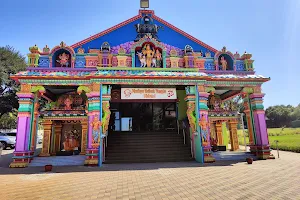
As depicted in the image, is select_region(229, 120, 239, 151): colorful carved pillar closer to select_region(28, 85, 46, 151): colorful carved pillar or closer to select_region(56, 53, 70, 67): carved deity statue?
select_region(56, 53, 70, 67): carved deity statue

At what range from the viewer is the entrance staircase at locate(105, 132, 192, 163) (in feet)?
→ 37.1

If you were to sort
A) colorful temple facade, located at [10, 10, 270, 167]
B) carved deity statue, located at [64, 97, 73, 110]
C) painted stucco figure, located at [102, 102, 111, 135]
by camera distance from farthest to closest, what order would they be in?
carved deity statue, located at [64, 97, 73, 110]
colorful temple facade, located at [10, 10, 270, 167]
painted stucco figure, located at [102, 102, 111, 135]

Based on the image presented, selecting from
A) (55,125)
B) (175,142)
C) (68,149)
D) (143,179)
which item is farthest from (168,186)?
(55,125)

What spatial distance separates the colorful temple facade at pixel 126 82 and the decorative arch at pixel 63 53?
56 mm

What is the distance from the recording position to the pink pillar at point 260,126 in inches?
441

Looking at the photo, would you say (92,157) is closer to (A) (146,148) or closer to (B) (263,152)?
(A) (146,148)

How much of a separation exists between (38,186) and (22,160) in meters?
4.85

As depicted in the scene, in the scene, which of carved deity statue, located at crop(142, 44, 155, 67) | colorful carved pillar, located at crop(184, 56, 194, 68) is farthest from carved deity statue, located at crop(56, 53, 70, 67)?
colorful carved pillar, located at crop(184, 56, 194, 68)

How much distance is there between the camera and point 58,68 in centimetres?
1137

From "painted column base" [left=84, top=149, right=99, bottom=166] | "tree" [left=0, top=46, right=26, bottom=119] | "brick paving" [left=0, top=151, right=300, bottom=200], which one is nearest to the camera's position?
"brick paving" [left=0, top=151, right=300, bottom=200]

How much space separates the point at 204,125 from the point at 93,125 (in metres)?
6.10

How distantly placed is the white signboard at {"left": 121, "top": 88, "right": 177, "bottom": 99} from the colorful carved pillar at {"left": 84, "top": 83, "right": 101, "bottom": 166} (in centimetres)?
150

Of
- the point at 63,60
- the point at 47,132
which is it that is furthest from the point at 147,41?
the point at 47,132

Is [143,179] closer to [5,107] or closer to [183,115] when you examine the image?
[183,115]
